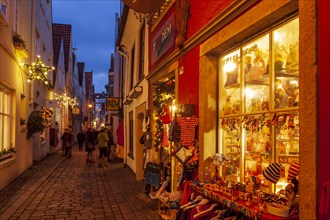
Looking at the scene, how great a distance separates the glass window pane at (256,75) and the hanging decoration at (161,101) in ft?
12.6

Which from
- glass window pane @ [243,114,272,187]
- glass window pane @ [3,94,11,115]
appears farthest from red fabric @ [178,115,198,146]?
glass window pane @ [3,94,11,115]

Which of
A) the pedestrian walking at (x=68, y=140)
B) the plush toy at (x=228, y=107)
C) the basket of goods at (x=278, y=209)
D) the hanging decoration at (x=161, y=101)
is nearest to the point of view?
the basket of goods at (x=278, y=209)

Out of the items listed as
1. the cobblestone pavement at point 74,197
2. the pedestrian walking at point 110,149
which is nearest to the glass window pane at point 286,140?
the cobblestone pavement at point 74,197

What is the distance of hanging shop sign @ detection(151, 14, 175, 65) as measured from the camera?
293 inches

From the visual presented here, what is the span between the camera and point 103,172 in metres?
14.5

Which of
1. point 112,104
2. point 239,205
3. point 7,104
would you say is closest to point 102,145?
point 112,104

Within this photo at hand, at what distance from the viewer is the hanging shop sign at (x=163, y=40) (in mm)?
7439

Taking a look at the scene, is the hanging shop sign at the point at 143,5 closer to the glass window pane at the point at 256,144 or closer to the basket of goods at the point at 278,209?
the glass window pane at the point at 256,144

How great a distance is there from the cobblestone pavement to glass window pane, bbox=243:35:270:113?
362cm

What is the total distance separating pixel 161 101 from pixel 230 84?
14.4 feet

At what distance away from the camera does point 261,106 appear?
4.31 meters

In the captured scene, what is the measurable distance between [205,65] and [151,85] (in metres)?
4.53

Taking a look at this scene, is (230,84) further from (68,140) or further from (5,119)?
(68,140)
